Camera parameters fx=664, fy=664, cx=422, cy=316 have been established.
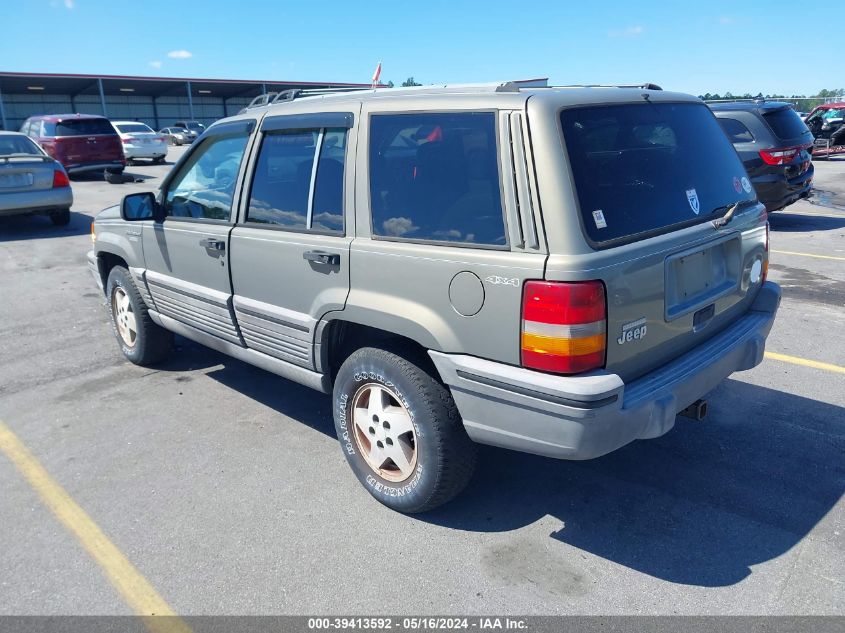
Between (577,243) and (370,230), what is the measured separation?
1.07m

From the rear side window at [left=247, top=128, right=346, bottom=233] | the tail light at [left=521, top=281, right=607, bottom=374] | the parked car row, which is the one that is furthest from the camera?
the parked car row

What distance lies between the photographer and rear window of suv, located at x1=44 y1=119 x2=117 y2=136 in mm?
18234

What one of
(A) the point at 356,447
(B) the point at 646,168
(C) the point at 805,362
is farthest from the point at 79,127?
(B) the point at 646,168

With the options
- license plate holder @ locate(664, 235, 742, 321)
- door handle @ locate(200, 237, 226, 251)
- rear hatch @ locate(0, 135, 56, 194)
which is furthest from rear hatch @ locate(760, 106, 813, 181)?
rear hatch @ locate(0, 135, 56, 194)

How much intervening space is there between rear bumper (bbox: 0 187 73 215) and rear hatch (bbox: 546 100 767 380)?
10780mm

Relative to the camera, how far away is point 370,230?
3.20 m

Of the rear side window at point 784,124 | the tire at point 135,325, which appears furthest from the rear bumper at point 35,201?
the rear side window at point 784,124

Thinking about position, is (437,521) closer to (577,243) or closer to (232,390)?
(577,243)

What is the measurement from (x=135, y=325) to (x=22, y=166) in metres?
7.39

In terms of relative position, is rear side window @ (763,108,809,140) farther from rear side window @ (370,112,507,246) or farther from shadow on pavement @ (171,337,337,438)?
rear side window @ (370,112,507,246)

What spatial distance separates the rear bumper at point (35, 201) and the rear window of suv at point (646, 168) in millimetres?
10775

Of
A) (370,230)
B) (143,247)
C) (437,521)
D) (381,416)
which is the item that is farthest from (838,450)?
(143,247)

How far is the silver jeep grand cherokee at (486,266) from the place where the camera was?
2.63 m

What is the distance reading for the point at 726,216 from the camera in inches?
131
